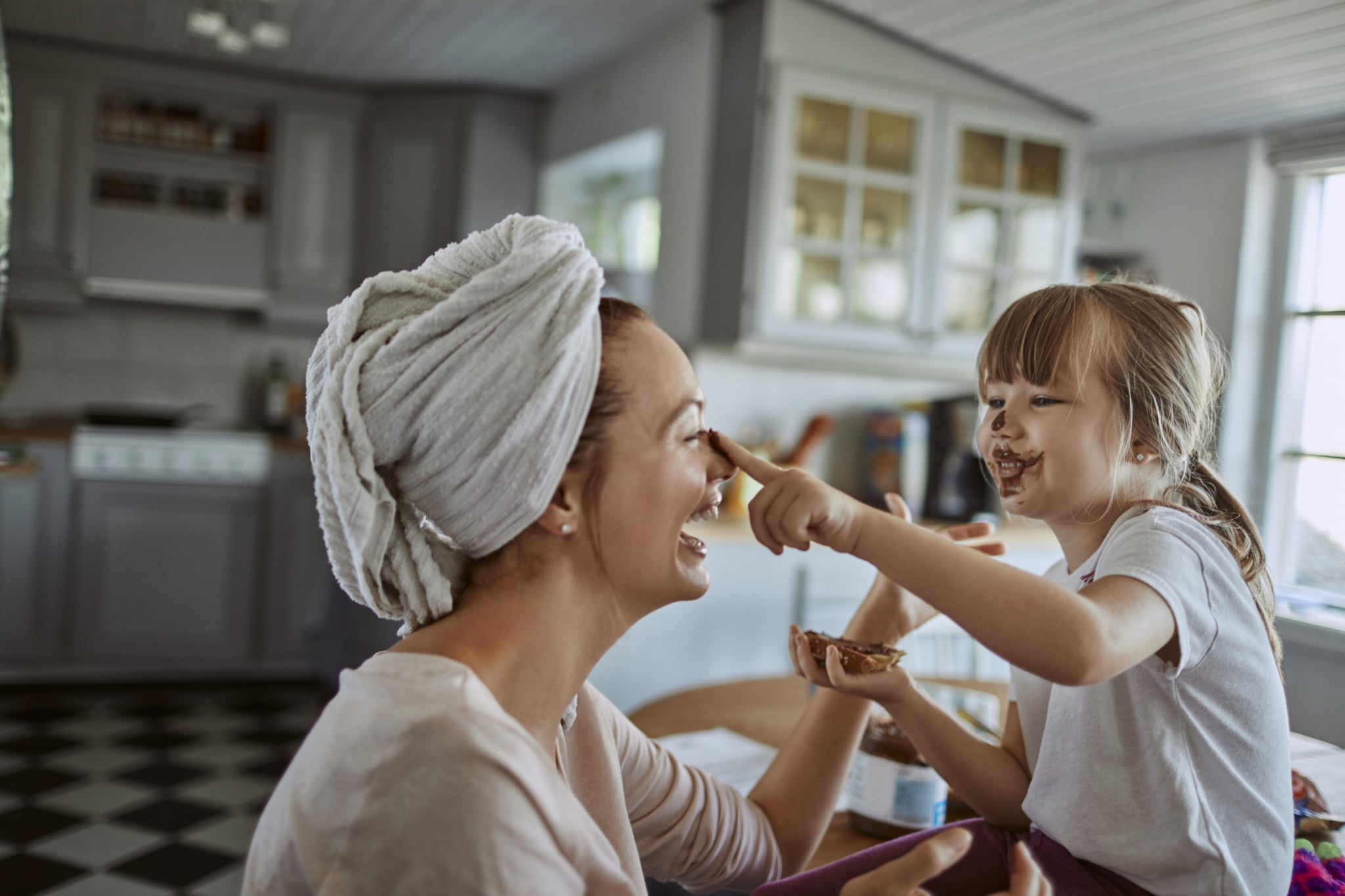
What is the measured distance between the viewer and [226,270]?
4.73 metres

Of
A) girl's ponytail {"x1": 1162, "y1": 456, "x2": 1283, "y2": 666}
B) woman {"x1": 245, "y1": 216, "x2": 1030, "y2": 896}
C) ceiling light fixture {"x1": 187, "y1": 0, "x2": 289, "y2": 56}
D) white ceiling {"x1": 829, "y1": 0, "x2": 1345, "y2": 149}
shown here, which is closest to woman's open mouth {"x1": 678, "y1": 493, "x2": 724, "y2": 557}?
woman {"x1": 245, "y1": 216, "x2": 1030, "y2": 896}

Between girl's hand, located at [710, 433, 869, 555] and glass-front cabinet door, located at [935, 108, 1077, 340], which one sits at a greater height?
glass-front cabinet door, located at [935, 108, 1077, 340]

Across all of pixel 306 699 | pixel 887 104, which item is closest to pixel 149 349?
pixel 306 699

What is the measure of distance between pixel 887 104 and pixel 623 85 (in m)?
1.13

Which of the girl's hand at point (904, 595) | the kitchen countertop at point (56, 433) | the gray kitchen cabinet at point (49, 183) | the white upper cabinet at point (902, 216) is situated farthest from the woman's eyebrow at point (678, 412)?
the gray kitchen cabinet at point (49, 183)

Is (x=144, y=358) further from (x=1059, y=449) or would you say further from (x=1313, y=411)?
(x=1313, y=411)

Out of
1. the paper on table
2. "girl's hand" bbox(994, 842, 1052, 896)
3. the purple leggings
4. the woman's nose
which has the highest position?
the woman's nose

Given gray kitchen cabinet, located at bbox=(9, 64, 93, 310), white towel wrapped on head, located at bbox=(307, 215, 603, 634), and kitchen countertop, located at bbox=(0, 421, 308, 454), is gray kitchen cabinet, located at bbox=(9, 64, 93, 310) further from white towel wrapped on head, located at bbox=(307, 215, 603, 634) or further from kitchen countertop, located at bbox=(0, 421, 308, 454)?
white towel wrapped on head, located at bbox=(307, 215, 603, 634)

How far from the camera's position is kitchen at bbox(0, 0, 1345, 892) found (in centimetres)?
191

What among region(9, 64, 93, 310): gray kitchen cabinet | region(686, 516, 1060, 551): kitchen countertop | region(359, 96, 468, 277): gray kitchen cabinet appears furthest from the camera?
region(359, 96, 468, 277): gray kitchen cabinet

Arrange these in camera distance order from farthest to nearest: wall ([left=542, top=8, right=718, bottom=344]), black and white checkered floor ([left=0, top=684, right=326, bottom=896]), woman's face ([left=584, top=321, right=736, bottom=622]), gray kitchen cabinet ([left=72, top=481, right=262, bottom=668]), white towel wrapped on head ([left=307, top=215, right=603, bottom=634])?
gray kitchen cabinet ([left=72, top=481, right=262, bottom=668]) < wall ([left=542, top=8, right=718, bottom=344]) < black and white checkered floor ([left=0, top=684, right=326, bottom=896]) < woman's face ([left=584, top=321, right=736, bottom=622]) < white towel wrapped on head ([left=307, top=215, right=603, bottom=634])

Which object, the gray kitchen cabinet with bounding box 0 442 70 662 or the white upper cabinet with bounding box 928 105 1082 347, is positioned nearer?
the white upper cabinet with bounding box 928 105 1082 347

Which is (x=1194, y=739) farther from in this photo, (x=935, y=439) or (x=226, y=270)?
(x=226, y=270)

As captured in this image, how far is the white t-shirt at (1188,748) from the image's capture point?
0.96 metres
